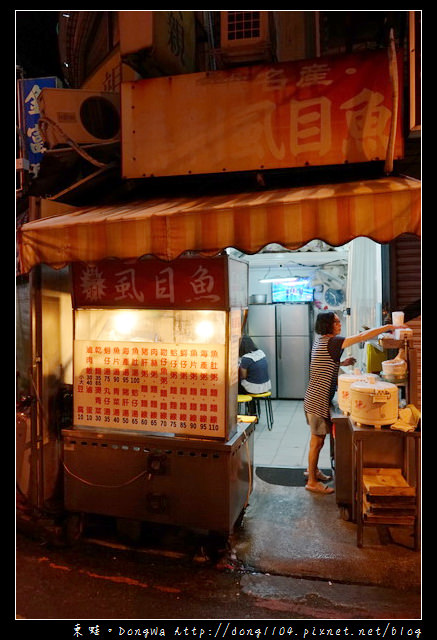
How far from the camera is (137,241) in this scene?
162 inches

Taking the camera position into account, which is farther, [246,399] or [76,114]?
[246,399]

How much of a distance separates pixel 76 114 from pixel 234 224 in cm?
323

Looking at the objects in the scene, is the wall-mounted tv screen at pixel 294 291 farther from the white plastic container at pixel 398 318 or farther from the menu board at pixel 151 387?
the menu board at pixel 151 387

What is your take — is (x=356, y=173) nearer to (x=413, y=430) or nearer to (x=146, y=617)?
(x=413, y=430)

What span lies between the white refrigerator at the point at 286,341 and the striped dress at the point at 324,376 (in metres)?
6.11

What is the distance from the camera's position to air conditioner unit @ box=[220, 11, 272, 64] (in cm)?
485

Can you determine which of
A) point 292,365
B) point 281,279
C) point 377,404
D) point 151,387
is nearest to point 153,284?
point 151,387

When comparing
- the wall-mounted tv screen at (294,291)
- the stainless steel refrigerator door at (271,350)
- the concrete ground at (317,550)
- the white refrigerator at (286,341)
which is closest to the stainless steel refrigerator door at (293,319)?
the white refrigerator at (286,341)

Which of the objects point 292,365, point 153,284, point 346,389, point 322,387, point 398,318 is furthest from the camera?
point 292,365

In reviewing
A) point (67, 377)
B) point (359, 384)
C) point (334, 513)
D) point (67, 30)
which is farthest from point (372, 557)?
point (67, 30)

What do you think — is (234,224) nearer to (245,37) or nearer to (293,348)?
(245,37)

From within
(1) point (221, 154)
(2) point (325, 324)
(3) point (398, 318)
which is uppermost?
(1) point (221, 154)

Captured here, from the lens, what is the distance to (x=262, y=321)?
40.9 feet

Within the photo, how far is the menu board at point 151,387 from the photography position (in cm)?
462
